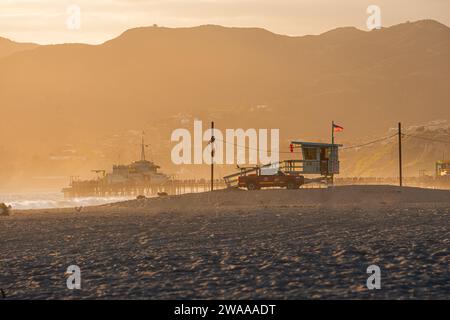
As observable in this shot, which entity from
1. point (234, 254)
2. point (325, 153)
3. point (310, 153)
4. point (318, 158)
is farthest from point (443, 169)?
point (234, 254)

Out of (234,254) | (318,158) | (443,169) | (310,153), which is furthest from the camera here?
(443,169)

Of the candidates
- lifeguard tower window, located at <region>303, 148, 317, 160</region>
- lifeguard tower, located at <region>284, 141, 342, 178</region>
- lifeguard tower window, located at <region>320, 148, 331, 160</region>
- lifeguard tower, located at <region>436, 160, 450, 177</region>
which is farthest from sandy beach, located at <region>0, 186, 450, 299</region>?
lifeguard tower, located at <region>436, 160, 450, 177</region>

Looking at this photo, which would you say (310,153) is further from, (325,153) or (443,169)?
(443,169)

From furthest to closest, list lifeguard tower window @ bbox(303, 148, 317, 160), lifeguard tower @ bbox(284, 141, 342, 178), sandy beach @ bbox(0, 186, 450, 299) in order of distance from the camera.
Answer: lifeguard tower window @ bbox(303, 148, 317, 160), lifeguard tower @ bbox(284, 141, 342, 178), sandy beach @ bbox(0, 186, 450, 299)

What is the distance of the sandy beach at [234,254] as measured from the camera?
22734 millimetres

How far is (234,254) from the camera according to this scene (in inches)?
1207

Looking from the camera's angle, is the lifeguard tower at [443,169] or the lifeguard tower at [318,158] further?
the lifeguard tower at [443,169]

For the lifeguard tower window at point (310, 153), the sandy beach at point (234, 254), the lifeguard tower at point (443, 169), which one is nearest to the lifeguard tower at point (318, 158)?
the lifeguard tower window at point (310, 153)

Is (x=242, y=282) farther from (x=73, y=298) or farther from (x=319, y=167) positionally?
(x=319, y=167)

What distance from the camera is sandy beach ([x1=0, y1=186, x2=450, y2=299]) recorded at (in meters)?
22.7

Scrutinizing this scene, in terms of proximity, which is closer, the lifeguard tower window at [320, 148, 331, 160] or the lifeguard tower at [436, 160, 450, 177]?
the lifeguard tower window at [320, 148, 331, 160]

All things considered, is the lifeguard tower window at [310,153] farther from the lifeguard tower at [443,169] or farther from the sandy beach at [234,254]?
the lifeguard tower at [443,169]

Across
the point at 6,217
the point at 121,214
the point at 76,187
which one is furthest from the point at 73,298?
the point at 76,187

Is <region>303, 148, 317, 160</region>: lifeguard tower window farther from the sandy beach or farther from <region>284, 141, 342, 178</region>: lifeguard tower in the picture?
the sandy beach
